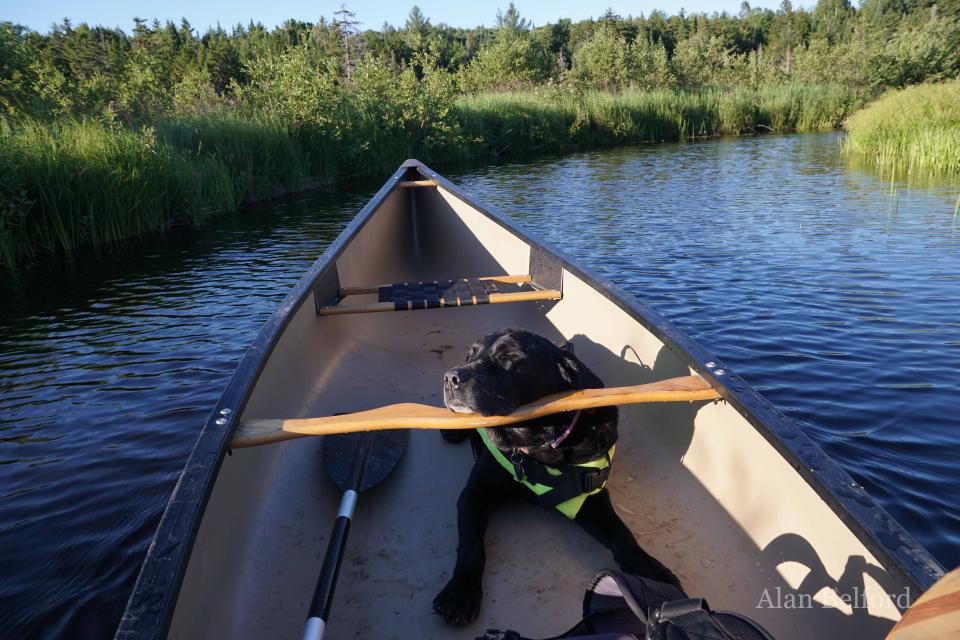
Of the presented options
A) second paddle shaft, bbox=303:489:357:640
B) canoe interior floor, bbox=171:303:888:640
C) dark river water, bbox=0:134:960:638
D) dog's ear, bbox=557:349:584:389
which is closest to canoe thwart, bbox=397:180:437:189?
dark river water, bbox=0:134:960:638

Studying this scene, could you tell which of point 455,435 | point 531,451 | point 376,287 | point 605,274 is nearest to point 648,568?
point 531,451

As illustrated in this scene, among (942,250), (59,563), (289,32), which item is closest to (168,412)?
(59,563)

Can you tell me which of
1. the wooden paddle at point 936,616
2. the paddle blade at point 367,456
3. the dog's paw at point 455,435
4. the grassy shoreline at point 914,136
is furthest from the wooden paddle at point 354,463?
the grassy shoreline at point 914,136

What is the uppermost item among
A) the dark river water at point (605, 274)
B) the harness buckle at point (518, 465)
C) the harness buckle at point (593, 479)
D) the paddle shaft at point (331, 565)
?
the harness buckle at point (518, 465)

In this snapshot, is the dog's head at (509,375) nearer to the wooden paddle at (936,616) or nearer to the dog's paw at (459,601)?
the dog's paw at (459,601)

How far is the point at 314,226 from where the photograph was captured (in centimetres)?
1098

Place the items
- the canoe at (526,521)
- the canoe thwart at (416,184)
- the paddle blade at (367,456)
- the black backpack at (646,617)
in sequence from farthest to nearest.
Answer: the canoe thwart at (416,184)
the paddle blade at (367,456)
the canoe at (526,521)
the black backpack at (646,617)

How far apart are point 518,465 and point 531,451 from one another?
79 millimetres

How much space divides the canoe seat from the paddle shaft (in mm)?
1273

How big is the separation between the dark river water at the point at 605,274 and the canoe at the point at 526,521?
1.01 m

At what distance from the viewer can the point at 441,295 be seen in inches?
151

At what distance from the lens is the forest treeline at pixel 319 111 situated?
8695 mm

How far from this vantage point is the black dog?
1.96m

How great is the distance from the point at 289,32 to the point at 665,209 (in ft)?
226
